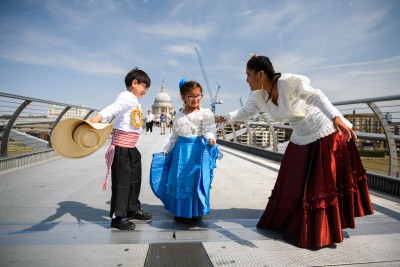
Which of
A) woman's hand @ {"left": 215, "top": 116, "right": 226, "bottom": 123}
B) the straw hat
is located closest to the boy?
the straw hat

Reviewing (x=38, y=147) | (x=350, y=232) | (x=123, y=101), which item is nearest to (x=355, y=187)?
(x=350, y=232)

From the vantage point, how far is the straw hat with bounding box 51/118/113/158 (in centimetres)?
193

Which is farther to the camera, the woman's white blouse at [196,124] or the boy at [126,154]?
the woman's white blouse at [196,124]

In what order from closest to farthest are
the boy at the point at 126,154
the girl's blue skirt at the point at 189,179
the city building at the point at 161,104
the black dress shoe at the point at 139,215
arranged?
the boy at the point at 126,154
the girl's blue skirt at the point at 189,179
the black dress shoe at the point at 139,215
the city building at the point at 161,104

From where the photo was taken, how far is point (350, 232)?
2262 millimetres

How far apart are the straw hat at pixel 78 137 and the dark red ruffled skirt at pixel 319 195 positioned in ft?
4.84

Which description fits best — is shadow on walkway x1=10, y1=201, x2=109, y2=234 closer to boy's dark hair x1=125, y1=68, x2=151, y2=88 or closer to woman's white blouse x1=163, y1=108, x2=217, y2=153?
woman's white blouse x1=163, y1=108, x2=217, y2=153

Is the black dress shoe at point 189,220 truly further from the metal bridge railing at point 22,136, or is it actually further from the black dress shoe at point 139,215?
the metal bridge railing at point 22,136

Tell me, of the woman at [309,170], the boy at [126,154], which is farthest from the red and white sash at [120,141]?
the woman at [309,170]

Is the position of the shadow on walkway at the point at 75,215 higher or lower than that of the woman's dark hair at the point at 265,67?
lower

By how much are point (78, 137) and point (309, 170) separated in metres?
1.70

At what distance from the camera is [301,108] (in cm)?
213

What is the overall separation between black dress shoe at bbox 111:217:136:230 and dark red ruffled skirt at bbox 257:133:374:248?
3.47ft

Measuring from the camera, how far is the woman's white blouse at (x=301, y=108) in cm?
194
